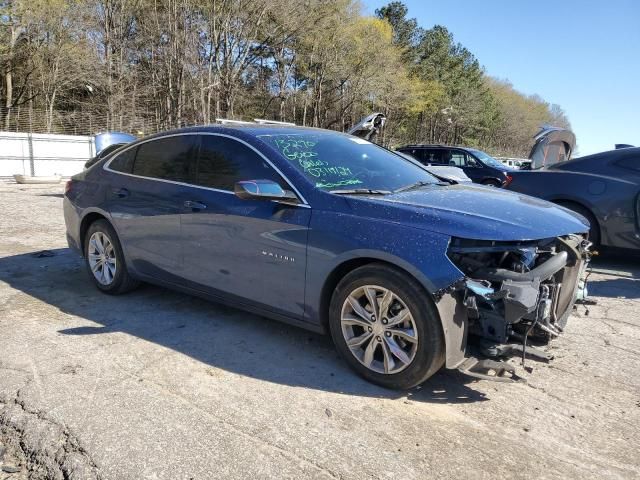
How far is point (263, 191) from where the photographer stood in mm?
3383

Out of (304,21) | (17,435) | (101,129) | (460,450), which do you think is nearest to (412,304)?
(460,450)

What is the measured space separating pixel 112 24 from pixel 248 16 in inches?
291

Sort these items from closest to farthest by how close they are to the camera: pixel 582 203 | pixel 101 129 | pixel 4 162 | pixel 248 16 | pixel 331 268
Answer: pixel 331 268 < pixel 582 203 < pixel 4 162 < pixel 101 129 < pixel 248 16

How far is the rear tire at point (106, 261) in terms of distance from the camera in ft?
15.8

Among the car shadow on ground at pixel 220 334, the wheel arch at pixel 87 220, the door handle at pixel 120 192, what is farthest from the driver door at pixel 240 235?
the wheel arch at pixel 87 220

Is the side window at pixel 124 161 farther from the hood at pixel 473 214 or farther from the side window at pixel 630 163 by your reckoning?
the side window at pixel 630 163

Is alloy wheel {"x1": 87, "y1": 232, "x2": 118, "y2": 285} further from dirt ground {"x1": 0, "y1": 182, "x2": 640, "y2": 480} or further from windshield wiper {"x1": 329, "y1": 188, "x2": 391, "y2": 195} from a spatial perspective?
windshield wiper {"x1": 329, "y1": 188, "x2": 391, "y2": 195}

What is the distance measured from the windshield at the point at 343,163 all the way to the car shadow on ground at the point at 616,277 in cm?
276

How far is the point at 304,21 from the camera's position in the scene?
1270 inches

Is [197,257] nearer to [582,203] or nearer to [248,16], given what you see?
[582,203]

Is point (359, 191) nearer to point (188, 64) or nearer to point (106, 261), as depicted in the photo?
point (106, 261)

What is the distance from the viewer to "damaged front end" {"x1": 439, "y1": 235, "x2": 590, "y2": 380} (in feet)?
9.47

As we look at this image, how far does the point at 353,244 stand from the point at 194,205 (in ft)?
5.03

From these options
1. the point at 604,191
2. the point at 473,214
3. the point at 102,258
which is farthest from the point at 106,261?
the point at 604,191
